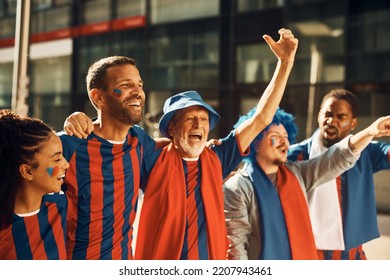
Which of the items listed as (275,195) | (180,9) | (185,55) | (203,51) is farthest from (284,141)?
(203,51)

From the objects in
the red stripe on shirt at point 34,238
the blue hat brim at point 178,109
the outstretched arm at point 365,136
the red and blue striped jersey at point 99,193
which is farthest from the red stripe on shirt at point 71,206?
the outstretched arm at point 365,136

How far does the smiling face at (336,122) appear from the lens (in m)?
2.30

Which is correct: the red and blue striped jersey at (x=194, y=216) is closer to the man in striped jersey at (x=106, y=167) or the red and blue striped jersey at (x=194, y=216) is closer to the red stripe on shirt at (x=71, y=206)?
the man in striped jersey at (x=106, y=167)

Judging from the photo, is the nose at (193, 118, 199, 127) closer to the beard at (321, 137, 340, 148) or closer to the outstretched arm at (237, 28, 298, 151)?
the outstretched arm at (237, 28, 298, 151)

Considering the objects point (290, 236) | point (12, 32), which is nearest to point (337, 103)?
point (290, 236)

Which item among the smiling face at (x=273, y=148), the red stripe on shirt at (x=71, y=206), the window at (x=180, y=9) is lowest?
the red stripe on shirt at (x=71, y=206)

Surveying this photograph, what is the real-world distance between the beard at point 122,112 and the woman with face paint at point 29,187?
0.67ft

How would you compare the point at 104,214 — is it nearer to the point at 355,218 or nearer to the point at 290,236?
the point at 290,236

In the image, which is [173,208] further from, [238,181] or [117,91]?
[117,91]

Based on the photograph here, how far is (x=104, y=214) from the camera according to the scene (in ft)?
5.89

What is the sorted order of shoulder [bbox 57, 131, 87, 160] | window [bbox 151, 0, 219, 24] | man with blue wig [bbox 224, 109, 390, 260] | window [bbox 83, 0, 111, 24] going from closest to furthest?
shoulder [bbox 57, 131, 87, 160]
man with blue wig [bbox 224, 109, 390, 260]
window [bbox 83, 0, 111, 24]
window [bbox 151, 0, 219, 24]

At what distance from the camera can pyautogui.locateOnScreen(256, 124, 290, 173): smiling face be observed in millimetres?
2088

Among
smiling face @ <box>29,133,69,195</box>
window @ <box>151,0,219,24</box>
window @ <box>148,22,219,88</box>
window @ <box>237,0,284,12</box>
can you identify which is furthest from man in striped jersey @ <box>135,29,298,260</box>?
window @ <box>237,0,284,12</box>

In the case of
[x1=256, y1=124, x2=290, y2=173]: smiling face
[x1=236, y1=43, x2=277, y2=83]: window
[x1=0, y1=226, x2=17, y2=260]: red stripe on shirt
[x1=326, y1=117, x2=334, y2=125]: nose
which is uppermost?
[x1=236, y1=43, x2=277, y2=83]: window
